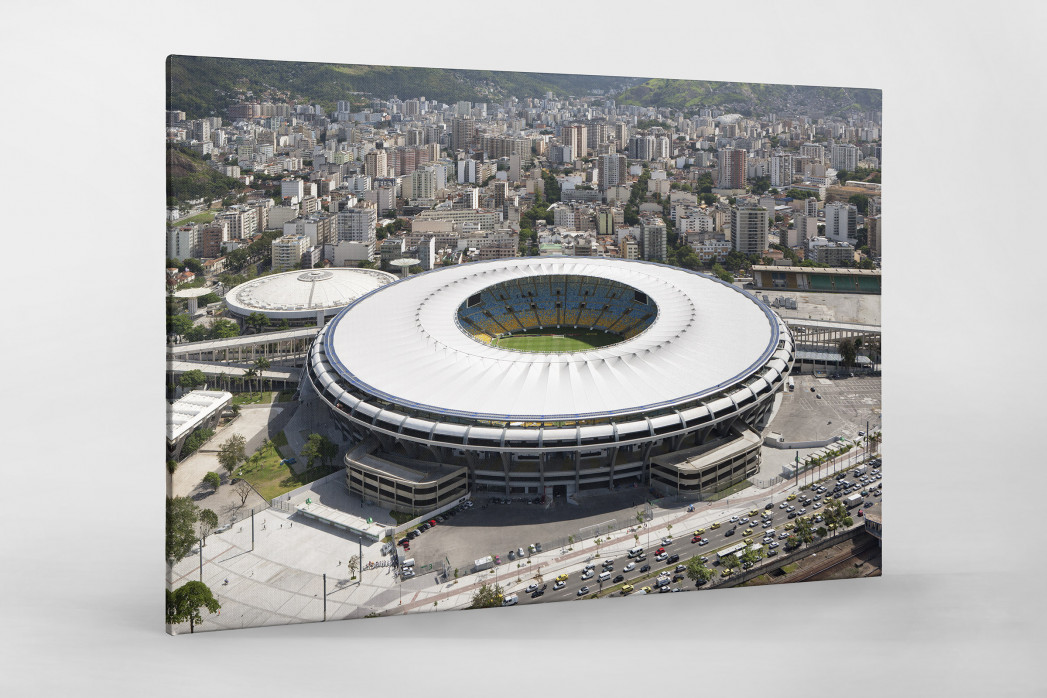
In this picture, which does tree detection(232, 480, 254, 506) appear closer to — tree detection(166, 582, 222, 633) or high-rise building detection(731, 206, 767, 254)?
tree detection(166, 582, 222, 633)

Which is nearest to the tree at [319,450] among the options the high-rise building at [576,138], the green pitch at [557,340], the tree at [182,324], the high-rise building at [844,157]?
the green pitch at [557,340]

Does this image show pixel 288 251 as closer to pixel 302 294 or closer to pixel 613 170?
pixel 302 294

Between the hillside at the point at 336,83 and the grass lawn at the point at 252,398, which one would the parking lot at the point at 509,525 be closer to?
the grass lawn at the point at 252,398

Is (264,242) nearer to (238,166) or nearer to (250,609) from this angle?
(238,166)

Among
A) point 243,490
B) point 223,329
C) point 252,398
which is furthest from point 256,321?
point 243,490

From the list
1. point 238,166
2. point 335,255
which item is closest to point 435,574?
point 238,166

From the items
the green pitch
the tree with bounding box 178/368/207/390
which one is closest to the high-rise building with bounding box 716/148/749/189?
the green pitch
